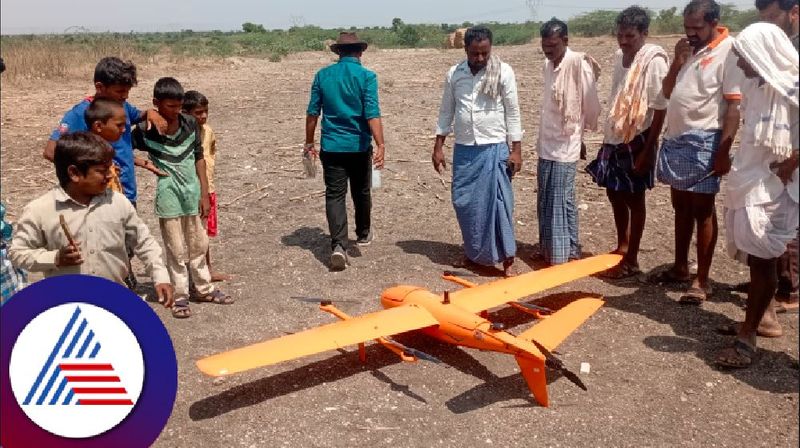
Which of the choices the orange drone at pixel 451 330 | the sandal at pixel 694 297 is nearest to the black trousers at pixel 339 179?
the orange drone at pixel 451 330

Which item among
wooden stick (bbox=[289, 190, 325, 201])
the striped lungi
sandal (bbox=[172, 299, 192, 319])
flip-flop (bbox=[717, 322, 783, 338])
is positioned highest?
the striped lungi

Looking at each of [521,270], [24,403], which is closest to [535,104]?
[521,270]

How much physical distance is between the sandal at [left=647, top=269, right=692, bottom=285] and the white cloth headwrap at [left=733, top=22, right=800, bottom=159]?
2822mm

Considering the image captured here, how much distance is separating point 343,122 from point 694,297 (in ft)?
11.3

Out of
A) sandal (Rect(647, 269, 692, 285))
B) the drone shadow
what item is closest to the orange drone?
the drone shadow

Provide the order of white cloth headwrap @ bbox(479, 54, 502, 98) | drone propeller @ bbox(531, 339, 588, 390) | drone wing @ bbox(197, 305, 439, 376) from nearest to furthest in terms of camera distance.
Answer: drone propeller @ bbox(531, 339, 588, 390), drone wing @ bbox(197, 305, 439, 376), white cloth headwrap @ bbox(479, 54, 502, 98)

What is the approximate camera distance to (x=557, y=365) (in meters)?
3.76

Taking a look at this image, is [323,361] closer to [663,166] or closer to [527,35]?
[663,166]

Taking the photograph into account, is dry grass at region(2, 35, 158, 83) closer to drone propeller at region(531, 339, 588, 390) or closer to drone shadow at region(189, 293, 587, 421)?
drone shadow at region(189, 293, 587, 421)

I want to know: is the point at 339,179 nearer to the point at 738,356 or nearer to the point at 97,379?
the point at 738,356

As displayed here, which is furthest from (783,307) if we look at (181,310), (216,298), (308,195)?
(308,195)

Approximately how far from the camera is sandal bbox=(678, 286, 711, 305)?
5.35 metres

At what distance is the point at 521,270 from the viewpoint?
20.9 ft

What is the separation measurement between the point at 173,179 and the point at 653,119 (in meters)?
3.93
